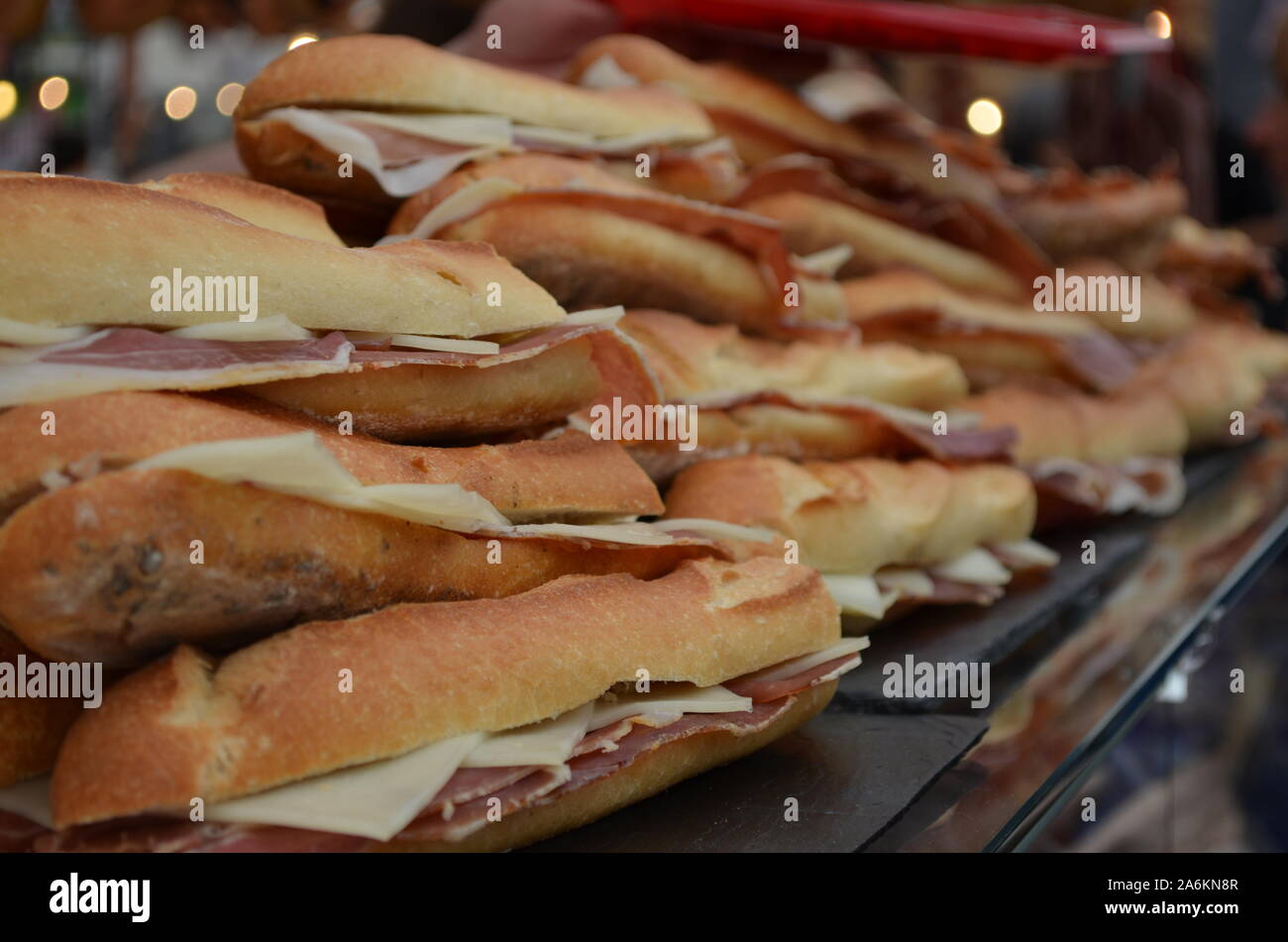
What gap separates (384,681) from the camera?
3.79ft

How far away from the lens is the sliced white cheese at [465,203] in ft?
5.55

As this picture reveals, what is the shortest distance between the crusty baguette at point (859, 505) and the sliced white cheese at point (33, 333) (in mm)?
932

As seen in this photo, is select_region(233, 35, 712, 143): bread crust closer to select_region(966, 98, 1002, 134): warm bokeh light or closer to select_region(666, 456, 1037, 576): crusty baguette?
select_region(666, 456, 1037, 576): crusty baguette

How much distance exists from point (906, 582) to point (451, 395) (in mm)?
970

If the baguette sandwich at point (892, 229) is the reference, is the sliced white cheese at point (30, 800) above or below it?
below

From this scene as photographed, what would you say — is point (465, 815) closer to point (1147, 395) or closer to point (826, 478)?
point (826, 478)

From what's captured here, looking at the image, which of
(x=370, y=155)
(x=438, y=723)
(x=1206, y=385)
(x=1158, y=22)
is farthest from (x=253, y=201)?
(x=1158, y=22)

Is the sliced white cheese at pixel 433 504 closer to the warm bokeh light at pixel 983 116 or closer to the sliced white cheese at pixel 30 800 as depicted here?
the sliced white cheese at pixel 30 800

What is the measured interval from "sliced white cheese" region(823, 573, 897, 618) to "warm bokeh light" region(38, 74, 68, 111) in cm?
503

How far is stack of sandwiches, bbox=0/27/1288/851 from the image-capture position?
1.07 meters

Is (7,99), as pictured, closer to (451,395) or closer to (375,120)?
(375,120)

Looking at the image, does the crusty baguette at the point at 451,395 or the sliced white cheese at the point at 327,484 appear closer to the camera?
the sliced white cheese at the point at 327,484

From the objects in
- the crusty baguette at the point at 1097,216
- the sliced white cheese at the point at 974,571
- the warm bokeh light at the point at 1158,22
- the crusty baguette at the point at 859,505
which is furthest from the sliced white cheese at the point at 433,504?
the warm bokeh light at the point at 1158,22

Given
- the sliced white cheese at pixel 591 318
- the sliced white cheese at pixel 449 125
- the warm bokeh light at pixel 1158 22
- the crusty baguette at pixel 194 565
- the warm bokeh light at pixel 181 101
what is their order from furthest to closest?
1. the warm bokeh light at pixel 181 101
2. the warm bokeh light at pixel 1158 22
3. the sliced white cheese at pixel 449 125
4. the sliced white cheese at pixel 591 318
5. the crusty baguette at pixel 194 565
